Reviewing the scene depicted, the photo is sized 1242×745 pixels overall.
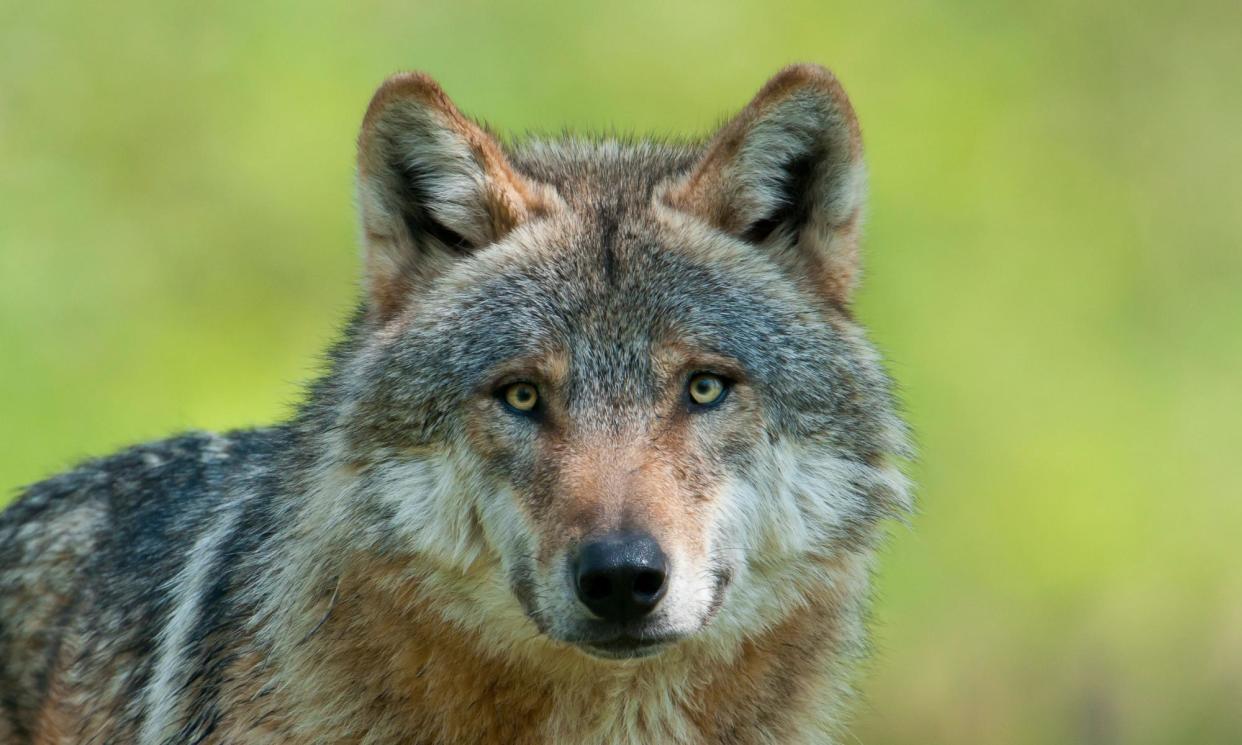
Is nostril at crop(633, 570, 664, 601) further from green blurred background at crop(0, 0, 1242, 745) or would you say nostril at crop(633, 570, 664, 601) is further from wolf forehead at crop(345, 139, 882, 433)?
green blurred background at crop(0, 0, 1242, 745)

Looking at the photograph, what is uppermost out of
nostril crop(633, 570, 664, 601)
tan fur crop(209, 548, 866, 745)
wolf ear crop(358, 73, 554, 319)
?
wolf ear crop(358, 73, 554, 319)

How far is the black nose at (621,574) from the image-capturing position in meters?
4.96

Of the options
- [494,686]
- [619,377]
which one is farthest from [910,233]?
[494,686]

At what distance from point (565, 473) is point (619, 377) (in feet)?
1.33

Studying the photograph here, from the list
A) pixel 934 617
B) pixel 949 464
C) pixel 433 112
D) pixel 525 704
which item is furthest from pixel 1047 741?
pixel 433 112

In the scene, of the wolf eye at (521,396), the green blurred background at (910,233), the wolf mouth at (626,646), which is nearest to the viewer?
the wolf mouth at (626,646)

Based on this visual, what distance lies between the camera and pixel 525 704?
561 centimetres

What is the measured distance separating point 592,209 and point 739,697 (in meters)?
1.83

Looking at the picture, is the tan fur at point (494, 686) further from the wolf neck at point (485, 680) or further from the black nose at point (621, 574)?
the black nose at point (621, 574)

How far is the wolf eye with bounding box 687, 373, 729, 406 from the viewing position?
558 centimetres

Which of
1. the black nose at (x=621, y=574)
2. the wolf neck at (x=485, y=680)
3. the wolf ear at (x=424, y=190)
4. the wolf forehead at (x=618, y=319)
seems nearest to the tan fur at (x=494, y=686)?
the wolf neck at (x=485, y=680)

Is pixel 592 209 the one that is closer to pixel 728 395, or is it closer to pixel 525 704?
pixel 728 395

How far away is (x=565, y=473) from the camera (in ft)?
17.3

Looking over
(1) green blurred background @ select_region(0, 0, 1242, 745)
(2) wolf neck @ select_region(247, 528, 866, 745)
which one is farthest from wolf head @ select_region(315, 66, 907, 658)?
(1) green blurred background @ select_region(0, 0, 1242, 745)
